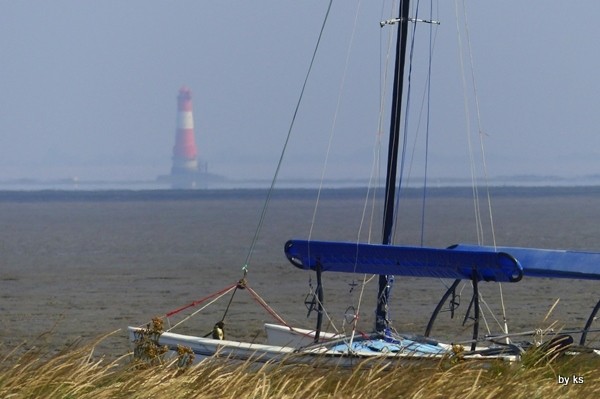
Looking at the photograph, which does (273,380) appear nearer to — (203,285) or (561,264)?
(561,264)

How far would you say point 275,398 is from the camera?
11.1 m

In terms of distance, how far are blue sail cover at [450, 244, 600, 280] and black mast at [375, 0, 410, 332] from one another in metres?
1.86

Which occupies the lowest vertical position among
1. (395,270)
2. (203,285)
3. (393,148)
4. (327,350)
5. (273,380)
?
(203,285)

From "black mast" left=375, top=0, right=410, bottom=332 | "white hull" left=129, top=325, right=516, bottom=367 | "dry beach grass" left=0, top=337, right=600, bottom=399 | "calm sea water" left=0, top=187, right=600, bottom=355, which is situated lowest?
"calm sea water" left=0, top=187, right=600, bottom=355

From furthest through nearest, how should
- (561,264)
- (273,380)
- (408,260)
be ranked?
(561,264) → (408,260) → (273,380)

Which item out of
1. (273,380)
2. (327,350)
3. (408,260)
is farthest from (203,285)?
(273,380)

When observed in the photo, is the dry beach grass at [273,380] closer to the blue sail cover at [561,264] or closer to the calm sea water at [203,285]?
the calm sea water at [203,285]

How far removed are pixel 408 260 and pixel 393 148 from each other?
2.60 metres

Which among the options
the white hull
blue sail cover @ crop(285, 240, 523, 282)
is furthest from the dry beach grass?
blue sail cover @ crop(285, 240, 523, 282)

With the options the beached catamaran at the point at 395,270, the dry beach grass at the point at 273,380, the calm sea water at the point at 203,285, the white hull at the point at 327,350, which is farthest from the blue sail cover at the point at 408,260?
the dry beach grass at the point at 273,380

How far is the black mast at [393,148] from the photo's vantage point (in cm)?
1892

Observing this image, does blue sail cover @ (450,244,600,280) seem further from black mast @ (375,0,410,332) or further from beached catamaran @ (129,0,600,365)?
black mast @ (375,0,410,332)

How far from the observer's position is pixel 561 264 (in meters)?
18.5

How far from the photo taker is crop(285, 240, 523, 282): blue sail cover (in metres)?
17.0
